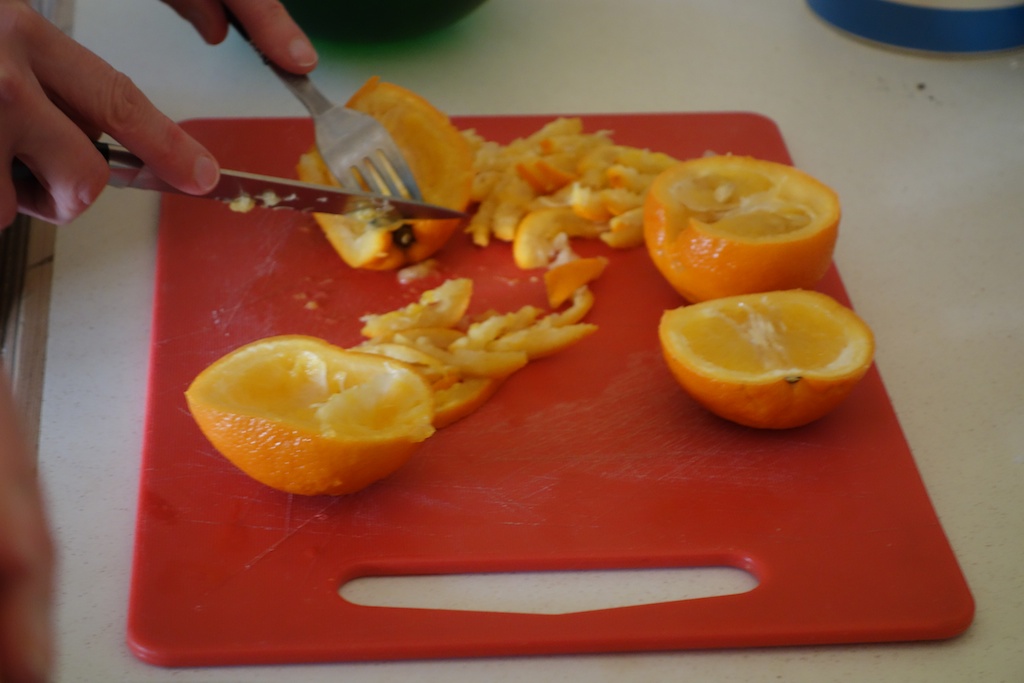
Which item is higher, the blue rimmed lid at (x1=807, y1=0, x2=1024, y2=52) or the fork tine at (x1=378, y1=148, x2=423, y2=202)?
the fork tine at (x1=378, y1=148, x2=423, y2=202)

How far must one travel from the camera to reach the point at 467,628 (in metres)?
1.32

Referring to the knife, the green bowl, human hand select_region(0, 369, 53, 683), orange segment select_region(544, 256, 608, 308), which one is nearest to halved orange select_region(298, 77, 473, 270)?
the knife

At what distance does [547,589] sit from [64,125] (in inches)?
36.8

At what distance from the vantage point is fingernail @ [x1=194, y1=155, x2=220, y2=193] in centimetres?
163

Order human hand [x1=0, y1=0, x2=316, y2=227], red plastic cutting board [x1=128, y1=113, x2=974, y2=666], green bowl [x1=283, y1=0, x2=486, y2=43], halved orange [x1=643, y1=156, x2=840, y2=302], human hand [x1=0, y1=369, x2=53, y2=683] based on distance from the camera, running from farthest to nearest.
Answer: green bowl [x1=283, y1=0, x2=486, y2=43]
halved orange [x1=643, y1=156, x2=840, y2=302]
human hand [x1=0, y1=0, x2=316, y2=227]
red plastic cutting board [x1=128, y1=113, x2=974, y2=666]
human hand [x1=0, y1=369, x2=53, y2=683]

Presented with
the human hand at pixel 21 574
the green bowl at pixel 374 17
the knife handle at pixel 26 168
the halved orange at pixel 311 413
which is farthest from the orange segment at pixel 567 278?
the human hand at pixel 21 574

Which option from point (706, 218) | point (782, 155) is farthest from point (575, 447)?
point (782, 155)

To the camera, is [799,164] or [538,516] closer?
[538,516]

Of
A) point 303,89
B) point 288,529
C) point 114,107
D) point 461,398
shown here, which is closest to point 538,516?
point 461,398

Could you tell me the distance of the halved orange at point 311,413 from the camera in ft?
4.48

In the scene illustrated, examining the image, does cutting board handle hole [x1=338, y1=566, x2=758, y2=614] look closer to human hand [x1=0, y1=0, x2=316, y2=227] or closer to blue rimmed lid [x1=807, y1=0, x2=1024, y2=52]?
human hand [x1=0, y1=0, x2=316, y2=227]

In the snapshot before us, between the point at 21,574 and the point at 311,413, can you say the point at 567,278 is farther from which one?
the point at 21,574

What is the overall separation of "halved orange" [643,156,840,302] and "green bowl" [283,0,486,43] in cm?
85

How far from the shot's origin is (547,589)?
4.59 ft
